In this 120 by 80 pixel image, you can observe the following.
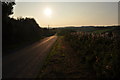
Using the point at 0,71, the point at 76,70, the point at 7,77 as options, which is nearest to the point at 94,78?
the point at 76,70

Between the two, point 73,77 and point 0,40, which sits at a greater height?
point 0,40

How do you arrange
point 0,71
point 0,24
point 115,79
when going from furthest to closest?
point 0,24
point 0,71
point 115,79

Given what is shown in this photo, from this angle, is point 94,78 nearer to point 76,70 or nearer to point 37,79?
point 76,70

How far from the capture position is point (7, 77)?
6543 millimetres

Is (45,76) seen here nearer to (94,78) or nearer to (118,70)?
(94,78)

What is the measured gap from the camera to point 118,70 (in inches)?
227

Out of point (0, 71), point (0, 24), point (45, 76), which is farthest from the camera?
point (0, 24)

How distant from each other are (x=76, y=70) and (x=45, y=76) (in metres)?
1.90

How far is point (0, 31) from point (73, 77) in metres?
14.5

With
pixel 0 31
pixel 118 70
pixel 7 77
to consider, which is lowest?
pixel 7 77

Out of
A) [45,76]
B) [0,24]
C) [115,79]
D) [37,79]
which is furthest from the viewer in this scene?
[0,24]

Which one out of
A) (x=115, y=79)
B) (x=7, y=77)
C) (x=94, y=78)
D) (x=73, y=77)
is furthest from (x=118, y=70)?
(x=7, y=77)

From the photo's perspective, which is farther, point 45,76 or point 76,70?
point 76,70

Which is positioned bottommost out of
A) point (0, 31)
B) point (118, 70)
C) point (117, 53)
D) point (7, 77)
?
point (7, 77)
